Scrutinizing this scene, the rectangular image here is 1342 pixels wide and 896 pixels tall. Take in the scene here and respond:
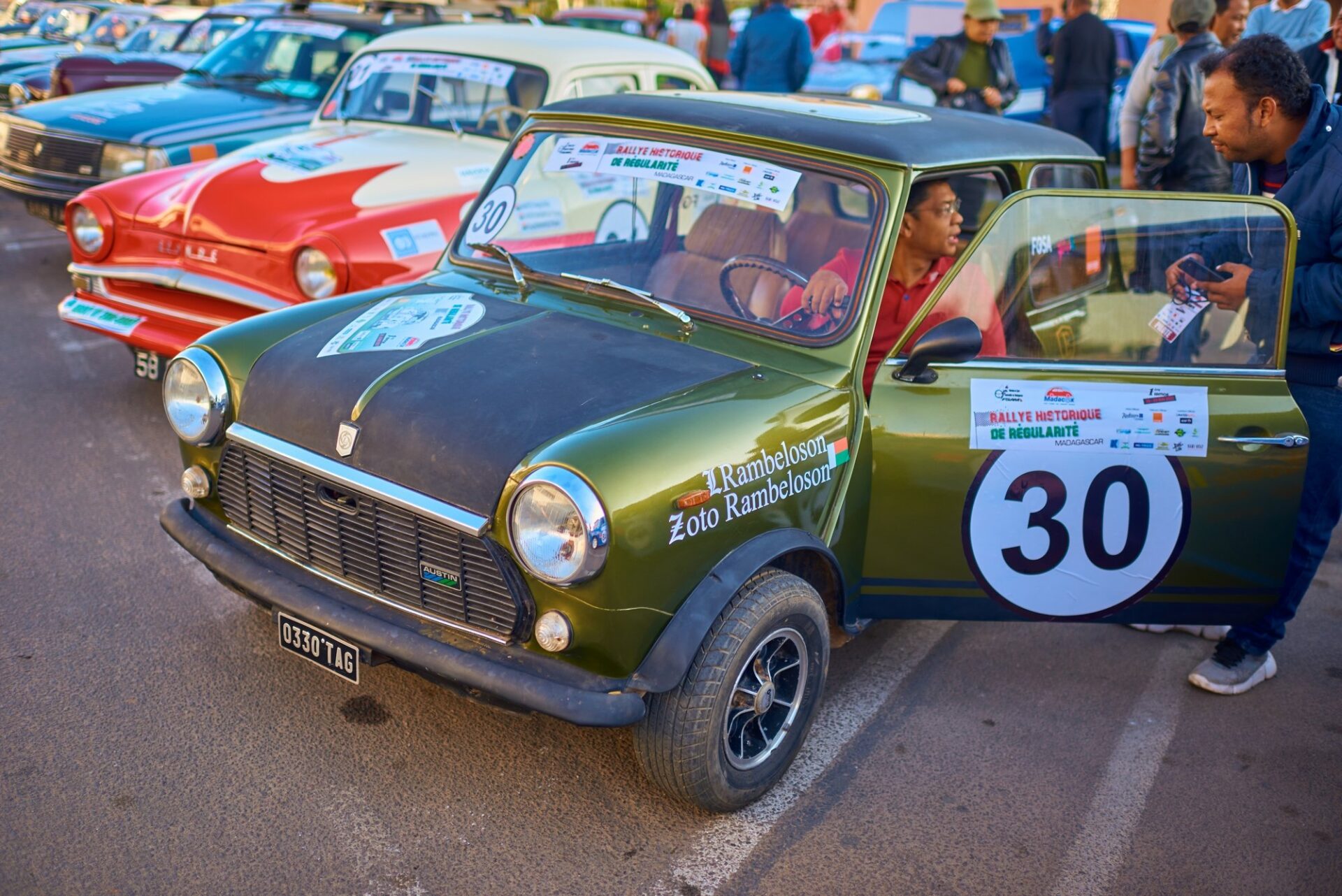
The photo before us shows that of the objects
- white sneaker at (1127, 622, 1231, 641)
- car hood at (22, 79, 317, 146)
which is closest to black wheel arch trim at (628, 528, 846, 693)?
white sneaker at (1127, 622, 1231, 641)

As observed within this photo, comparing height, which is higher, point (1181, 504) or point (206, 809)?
point (1181, 504)

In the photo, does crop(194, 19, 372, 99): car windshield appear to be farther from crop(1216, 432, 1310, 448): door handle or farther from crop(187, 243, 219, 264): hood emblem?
crop(1216, 432, 1310, 448): door handle

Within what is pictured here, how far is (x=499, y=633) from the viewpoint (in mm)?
2768

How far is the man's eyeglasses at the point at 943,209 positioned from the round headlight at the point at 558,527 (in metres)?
1.65

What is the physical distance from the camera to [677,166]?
365 centimetres

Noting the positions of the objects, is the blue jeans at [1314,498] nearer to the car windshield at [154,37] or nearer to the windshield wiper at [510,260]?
the windshield wiper at [510,260]

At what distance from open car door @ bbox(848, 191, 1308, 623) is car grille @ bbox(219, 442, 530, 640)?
1.18 meters

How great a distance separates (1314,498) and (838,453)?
5.53ft

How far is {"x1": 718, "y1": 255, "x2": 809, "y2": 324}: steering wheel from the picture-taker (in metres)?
3.49

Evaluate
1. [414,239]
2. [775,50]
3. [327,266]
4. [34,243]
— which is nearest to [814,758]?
[327,266]

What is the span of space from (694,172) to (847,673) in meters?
1.73

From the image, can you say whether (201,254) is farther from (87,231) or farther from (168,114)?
(168,114)

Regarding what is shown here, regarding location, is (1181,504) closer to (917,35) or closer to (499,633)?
(499,633)

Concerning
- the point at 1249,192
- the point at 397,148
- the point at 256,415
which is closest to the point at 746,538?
the point at 256,415
